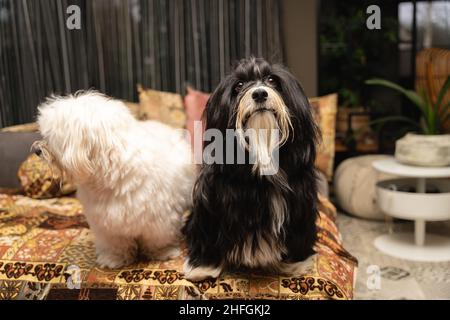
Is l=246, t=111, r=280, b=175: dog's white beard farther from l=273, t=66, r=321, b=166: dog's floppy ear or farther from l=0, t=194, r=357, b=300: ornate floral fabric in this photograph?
l=0, t=194, r=357, b=300: ornate floral fabric

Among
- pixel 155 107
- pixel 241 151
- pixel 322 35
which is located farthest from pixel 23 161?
pixel 322 35

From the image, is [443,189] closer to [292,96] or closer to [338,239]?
[338,239]

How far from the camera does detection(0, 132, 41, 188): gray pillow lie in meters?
2.18

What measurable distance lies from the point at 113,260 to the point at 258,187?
606mm

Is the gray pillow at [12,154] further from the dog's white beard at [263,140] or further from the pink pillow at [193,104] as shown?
the dog's white beard at [263,140]

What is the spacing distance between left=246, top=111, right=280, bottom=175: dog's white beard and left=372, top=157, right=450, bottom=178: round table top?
1.38 meters

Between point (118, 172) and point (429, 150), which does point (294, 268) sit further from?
point (429, 150)

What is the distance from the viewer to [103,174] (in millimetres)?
1460

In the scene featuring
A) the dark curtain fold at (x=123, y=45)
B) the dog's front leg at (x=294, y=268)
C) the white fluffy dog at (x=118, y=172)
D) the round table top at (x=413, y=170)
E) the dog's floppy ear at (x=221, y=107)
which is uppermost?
the dark curtain fold at (x=123, y=45)

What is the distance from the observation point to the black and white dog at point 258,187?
4.23 ft

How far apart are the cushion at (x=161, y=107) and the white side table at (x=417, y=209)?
46.4 inches

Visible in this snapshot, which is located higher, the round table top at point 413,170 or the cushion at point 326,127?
the cushion at point 326,127

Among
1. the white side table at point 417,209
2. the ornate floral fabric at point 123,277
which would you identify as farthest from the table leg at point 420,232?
the ornate floral fabric at point 123,277

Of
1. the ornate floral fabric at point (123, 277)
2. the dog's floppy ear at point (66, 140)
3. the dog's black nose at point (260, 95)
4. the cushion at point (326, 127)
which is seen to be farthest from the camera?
the cushion at point (326, 127)
